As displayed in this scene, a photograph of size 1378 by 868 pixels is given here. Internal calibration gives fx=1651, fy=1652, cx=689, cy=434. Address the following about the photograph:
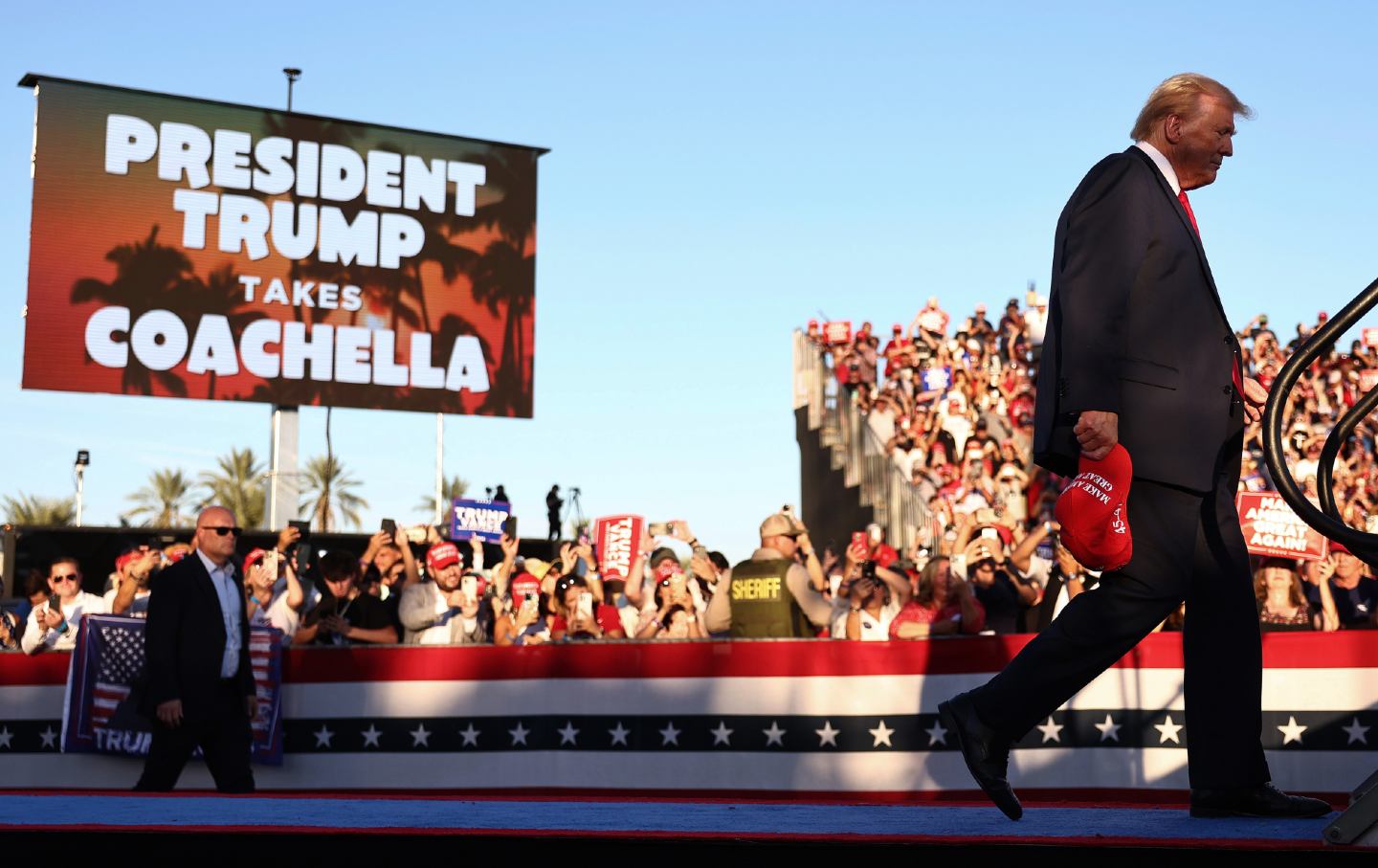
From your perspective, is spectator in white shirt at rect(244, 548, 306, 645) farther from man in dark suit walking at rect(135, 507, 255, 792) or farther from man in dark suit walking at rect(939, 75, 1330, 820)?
man in dark suit walking at rect(939, 75, 1330, 820)

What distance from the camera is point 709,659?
29.2ft

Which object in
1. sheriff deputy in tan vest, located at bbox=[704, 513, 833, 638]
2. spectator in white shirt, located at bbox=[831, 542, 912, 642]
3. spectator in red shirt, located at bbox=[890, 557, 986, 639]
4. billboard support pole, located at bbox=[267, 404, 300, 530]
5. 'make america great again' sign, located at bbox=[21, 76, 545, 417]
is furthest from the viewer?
billboard support pole, located at bbox=[267, 404, 300, 530]

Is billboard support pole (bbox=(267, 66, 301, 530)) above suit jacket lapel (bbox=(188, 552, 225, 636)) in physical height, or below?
above

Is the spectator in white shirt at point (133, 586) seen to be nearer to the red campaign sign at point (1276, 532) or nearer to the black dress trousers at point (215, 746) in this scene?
the black dress trousers at point (215, 746)

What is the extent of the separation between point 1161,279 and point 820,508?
21668mm

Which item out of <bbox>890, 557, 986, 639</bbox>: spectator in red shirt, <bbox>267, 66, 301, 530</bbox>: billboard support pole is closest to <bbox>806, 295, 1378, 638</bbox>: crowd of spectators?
<bbox>890, 557, 986, 639</bbox>: spectator in red shirt

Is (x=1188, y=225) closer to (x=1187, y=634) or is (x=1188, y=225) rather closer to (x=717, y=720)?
(x=1187, y=634)

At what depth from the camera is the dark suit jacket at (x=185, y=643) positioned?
7965 mm

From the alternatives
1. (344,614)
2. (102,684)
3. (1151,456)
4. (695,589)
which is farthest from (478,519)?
(1151,456)

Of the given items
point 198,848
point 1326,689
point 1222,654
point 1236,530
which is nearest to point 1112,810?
point 1222,654

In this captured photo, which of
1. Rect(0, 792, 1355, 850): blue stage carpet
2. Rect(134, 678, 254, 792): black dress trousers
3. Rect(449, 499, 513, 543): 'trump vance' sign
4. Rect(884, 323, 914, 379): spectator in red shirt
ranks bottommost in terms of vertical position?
Rect(134, 678, 254, 792): black dress trousers

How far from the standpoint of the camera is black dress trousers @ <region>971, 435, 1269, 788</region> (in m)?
3.77

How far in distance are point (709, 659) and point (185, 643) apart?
8.90 ft

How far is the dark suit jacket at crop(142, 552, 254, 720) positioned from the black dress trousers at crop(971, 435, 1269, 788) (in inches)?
203
